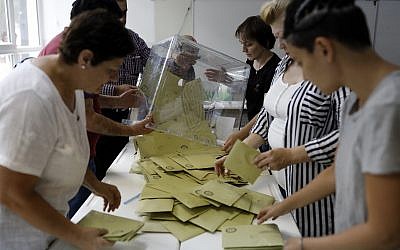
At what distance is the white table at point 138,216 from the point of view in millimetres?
1041

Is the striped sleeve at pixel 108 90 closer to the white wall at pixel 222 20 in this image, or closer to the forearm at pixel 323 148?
the forearm at pixel 323 148

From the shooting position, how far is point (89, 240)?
915 mm

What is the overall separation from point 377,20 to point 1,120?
353cm

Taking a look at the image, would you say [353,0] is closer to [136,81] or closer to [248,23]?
[248,23]

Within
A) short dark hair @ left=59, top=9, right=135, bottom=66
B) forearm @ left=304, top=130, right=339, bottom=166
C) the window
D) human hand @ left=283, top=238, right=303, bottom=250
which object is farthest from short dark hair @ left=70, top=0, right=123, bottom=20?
the window

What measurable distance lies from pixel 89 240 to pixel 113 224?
0.18m

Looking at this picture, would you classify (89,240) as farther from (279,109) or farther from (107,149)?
(107,149)

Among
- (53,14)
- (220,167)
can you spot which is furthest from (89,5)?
(53,14)

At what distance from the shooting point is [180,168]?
5.09 ft

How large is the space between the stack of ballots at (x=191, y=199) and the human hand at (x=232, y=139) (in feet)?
0.34

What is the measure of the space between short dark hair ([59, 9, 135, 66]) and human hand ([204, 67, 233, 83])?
88cm

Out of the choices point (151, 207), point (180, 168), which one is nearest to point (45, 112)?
point (151, 207)

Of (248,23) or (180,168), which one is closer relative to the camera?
(180,168)

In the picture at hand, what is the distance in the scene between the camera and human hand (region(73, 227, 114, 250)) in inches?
35.7
